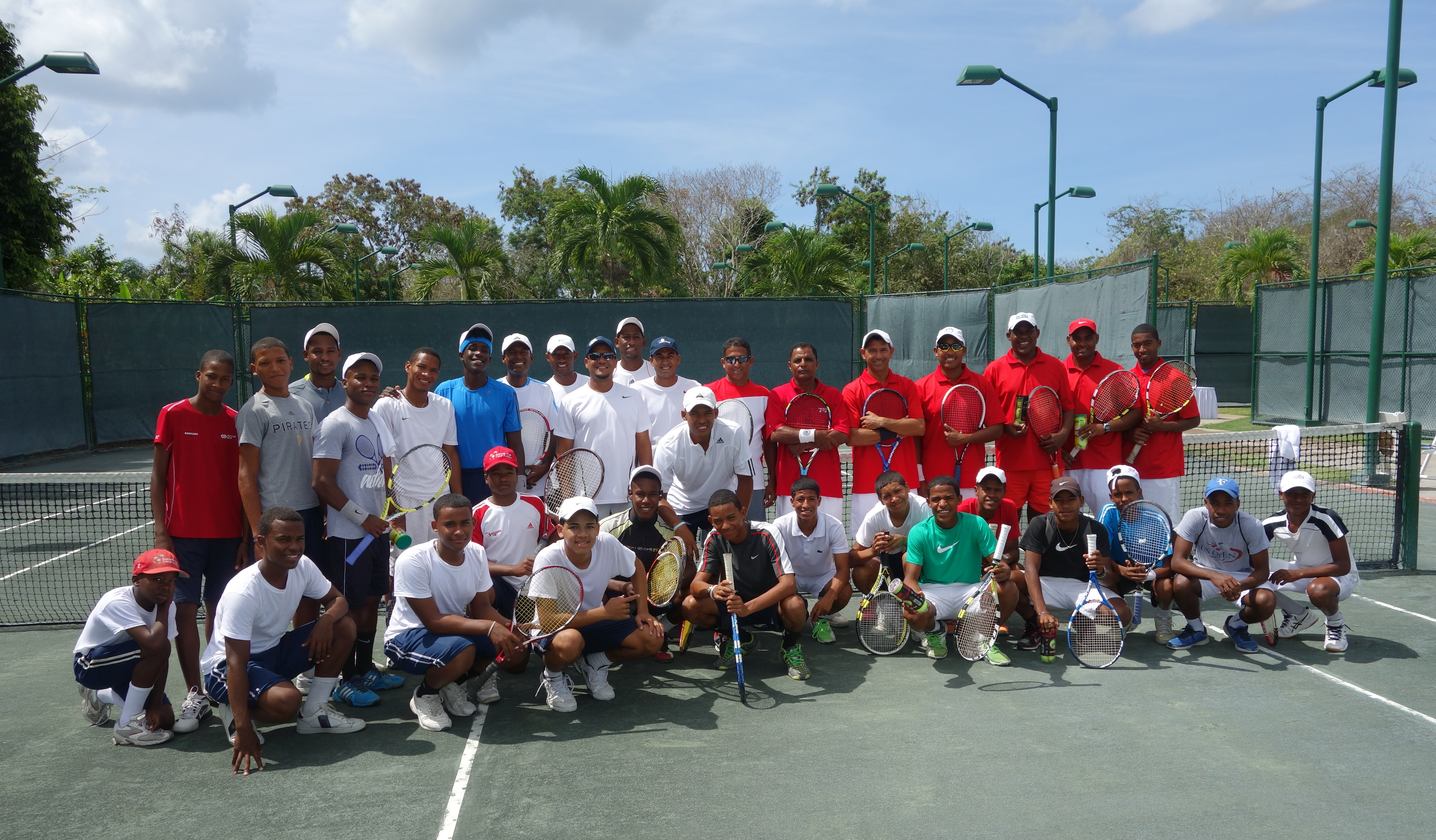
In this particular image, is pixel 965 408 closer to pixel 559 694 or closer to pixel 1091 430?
pixel 1091 430

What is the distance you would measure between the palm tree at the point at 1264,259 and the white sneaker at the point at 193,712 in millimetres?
30518

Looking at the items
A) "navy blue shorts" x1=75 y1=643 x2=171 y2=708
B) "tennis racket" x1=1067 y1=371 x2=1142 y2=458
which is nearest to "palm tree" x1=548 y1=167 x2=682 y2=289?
"tennis racket" x1=1067 y1=371 x2=1142 y2=458

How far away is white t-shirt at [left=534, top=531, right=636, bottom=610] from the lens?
5230 millimetres

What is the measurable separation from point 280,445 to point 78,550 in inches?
217

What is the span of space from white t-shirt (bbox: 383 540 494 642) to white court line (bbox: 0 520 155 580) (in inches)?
149

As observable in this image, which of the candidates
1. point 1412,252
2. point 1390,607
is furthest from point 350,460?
point 1412,252

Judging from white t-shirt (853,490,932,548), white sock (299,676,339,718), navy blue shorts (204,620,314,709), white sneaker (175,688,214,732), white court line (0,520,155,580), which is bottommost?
white court line (0,520,155,580)

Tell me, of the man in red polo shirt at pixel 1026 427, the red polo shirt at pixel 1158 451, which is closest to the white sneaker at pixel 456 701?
the man in red polo shirt at pixel 1026 427

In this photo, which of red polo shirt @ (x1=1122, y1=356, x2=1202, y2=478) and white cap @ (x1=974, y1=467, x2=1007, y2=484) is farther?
red polo shirt @ (x1=1122, y1=356, x2=1202, y2=478)

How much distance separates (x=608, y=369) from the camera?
650cm

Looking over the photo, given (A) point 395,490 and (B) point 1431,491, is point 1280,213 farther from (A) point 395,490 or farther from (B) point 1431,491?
(A) point 395,490

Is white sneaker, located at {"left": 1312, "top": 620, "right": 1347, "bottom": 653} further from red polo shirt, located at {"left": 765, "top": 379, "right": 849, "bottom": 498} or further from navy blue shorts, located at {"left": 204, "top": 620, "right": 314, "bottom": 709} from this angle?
navy blue shorts, located at {"left": 204, "top": 620, "right": 314, "bottom": 709}

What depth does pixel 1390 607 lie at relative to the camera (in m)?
6.74

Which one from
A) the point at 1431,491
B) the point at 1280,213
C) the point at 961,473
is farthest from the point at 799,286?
the point at 1280,213
